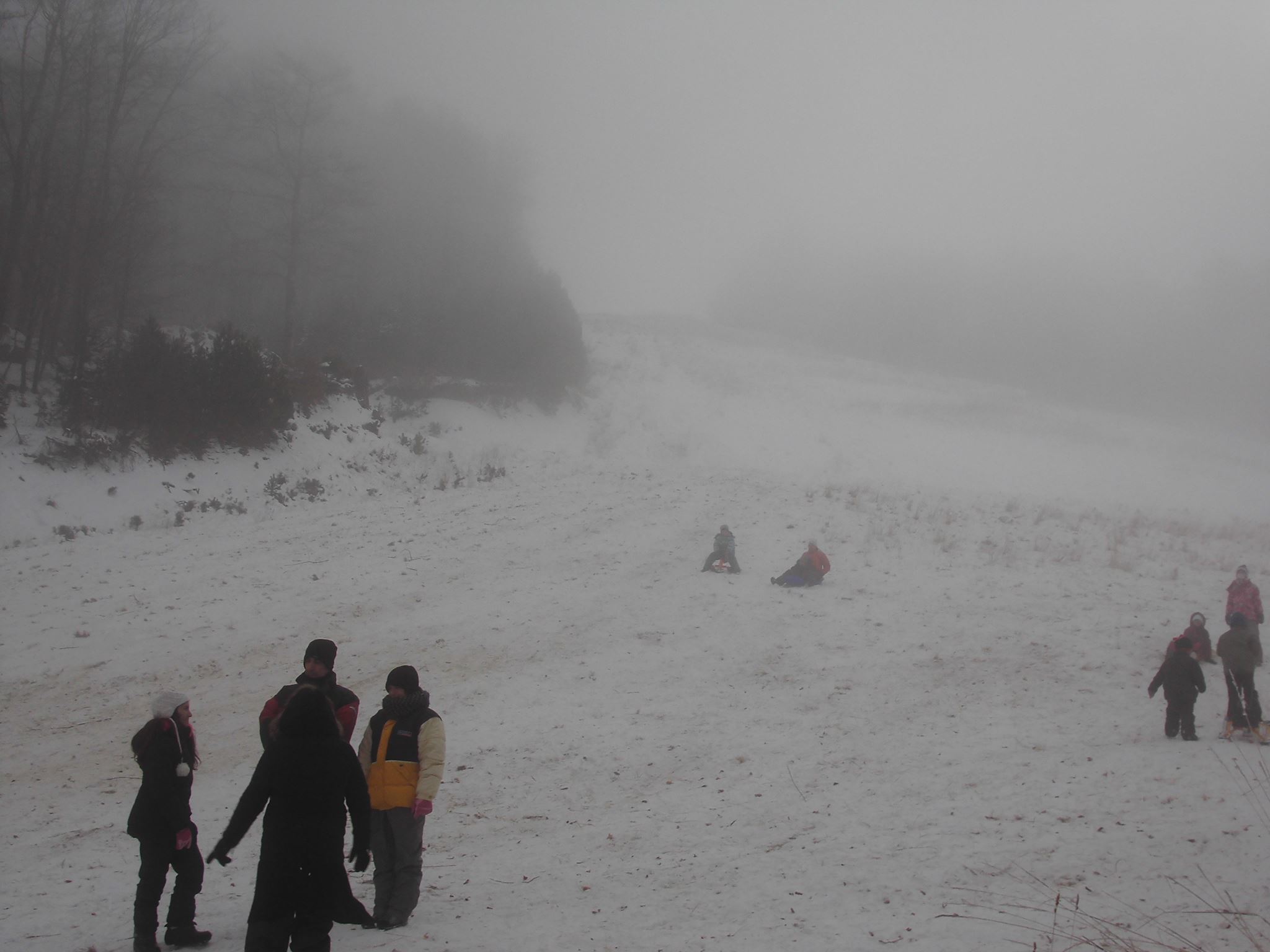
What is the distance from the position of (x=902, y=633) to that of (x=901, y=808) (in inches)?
221

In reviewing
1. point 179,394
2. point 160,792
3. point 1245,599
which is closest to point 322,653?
point 160,792

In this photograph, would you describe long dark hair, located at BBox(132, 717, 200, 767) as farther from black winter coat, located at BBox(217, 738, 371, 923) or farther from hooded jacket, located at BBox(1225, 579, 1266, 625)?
hooded jacket, located at BBox(1225, 579, 1266, 625)

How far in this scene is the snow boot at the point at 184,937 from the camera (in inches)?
204

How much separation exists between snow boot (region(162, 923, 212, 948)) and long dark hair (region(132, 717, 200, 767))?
1111mm

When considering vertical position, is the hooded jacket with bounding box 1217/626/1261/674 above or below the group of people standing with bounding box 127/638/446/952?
above

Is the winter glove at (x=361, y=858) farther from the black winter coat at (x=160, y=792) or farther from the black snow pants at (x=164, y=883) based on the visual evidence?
the black snow pants at (x=164, y=883)

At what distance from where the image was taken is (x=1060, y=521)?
2006 cm

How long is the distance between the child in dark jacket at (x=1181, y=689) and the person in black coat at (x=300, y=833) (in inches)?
373

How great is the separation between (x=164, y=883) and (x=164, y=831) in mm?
348

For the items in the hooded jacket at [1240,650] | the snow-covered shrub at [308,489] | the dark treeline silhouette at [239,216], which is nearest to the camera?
the hooded jacket at [1240,650]

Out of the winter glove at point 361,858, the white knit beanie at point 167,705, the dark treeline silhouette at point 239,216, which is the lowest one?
the winter glove at point 361,858

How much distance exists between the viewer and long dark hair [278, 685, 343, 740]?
3.91 meters

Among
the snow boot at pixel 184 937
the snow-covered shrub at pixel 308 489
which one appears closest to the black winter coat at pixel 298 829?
the snow boot at pixel 184 937

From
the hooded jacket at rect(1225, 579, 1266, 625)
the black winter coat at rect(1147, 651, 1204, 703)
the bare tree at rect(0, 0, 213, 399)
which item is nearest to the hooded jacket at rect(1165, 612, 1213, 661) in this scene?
the hooded jacket at rect(1225, 579, 1266, 625)
